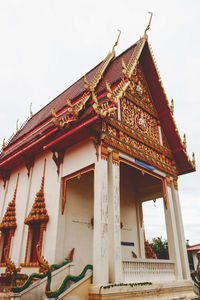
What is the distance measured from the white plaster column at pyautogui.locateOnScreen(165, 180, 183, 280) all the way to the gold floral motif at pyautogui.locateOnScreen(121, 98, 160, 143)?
2045 mm

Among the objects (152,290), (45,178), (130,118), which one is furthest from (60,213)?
(130,118)

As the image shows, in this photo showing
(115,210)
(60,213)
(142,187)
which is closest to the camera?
(115,210)

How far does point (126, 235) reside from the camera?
870 cm

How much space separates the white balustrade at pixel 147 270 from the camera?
5300 millimetres

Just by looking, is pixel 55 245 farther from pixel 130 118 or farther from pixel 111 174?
pixel 130 118

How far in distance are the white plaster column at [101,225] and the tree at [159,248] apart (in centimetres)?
2160

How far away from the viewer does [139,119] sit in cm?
798

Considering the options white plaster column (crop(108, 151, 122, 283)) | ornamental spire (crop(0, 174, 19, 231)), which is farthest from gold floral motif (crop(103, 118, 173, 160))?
ornamental spire (crop(0, 174, 19, 231))

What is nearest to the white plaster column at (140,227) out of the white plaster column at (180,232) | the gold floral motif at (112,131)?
the white plaster column at (180,232)

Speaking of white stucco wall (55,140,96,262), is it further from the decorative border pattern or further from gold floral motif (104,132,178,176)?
gold floral motif (104,132,178,176)

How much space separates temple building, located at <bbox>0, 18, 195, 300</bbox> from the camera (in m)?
5.00

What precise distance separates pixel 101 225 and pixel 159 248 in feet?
75.5

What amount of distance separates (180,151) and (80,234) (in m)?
4.48

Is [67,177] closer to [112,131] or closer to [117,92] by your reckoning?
[112,131]
